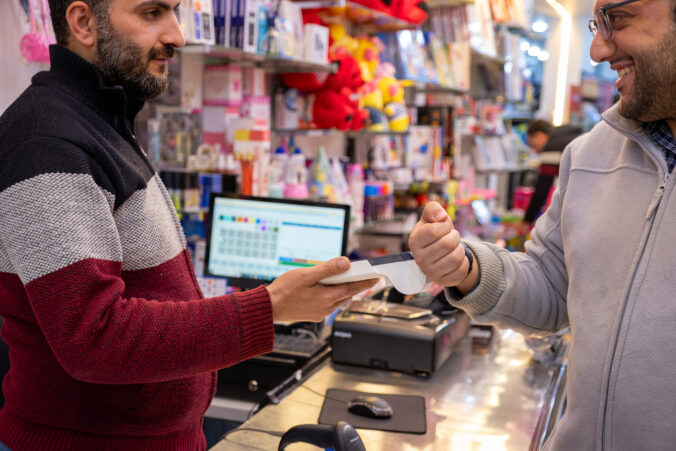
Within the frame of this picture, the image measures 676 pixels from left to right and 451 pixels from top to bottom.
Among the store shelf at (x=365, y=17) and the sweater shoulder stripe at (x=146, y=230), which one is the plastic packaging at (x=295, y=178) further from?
the sweater shoulder stripe at (x=146, y=230)

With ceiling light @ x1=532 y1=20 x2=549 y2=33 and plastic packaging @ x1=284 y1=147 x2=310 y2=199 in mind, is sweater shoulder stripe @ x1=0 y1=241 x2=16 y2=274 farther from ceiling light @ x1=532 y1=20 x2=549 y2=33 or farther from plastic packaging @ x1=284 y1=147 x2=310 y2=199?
ceiling light @ x1=532 y1=20 x2=549 y2=33

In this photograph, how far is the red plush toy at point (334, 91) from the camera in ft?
11.0

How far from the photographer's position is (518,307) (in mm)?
1553

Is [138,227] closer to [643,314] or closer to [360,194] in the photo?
[643,314]

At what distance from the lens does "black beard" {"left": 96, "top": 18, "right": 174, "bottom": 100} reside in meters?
1.45

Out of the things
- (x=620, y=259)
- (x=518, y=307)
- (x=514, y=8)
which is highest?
(x=514, y=8)

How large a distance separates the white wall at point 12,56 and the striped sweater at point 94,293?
0.81m

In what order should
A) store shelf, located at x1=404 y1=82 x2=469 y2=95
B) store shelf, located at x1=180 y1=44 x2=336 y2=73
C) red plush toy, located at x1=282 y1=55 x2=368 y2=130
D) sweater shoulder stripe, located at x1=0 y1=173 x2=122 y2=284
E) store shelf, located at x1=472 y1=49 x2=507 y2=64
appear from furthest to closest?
store shelf, located at x1=472 y1=49 x2=507 y2=64 → store shelf, located at x1=404 y1=82 x2=469 y2=95 → red plush toy, located at x1=282 y1=55 x2=368 y2=130 → store shelf, located at x1=180 y1=44 x2=336 y2=73 → sweater shoulder stripe, located at x1=0 y1=173 x2=122 y2=284

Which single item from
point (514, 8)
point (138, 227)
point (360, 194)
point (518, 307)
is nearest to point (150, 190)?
point (138, 227)

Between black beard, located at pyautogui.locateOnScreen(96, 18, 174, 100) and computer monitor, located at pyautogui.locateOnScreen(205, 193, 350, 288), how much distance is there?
0.96m

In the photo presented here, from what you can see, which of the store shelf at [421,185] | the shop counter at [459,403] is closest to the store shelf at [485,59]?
the store shelf at [421,185]

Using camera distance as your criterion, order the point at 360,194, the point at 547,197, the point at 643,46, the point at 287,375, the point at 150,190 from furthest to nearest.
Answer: the point at 547,197, the point at 360,194, the point at 287,375, the point at 150,190, the point at 643,46

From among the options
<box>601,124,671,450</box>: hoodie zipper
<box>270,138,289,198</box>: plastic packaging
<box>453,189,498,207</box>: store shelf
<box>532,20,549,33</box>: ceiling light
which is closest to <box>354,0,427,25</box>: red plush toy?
<box>270,138,289,198</box>: plastic packaging

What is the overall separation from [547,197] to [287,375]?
380 cm
